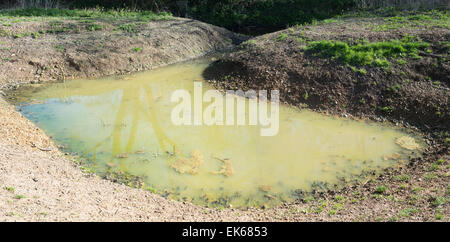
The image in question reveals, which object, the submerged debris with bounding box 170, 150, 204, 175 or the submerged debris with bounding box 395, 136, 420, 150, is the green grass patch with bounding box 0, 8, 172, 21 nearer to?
the submerged debris with bounding box 170, 150, 204, 175

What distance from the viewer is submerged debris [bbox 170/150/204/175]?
7.81m

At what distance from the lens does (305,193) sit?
7.11 meters

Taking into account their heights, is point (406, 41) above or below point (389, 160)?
above

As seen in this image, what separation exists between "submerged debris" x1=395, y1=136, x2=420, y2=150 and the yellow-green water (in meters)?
0.13

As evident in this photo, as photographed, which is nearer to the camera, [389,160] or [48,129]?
[389,160]

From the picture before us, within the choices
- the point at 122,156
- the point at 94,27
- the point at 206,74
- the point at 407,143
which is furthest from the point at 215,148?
the point at 94,27

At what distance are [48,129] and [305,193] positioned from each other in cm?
677

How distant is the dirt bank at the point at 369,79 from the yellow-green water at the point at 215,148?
0.61 metres

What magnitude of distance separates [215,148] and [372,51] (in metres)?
6.58

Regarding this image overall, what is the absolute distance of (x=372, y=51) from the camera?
11.8 m

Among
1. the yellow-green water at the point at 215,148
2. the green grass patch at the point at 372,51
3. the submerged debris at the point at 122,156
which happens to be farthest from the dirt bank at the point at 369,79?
the submerged debris at the point at 122,156
